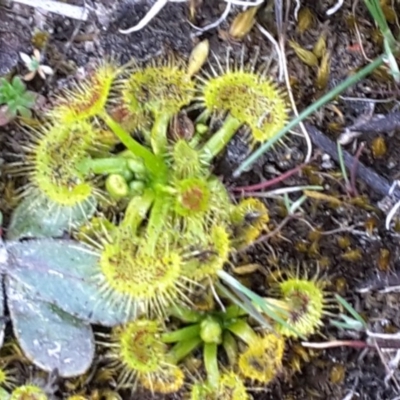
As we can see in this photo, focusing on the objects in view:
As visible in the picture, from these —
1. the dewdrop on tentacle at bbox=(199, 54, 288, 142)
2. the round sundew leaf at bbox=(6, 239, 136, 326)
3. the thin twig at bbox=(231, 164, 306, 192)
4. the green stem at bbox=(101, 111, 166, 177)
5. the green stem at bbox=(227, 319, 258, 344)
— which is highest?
the dewdrop on tentacle at bbox=(199, 54, 288, 142)

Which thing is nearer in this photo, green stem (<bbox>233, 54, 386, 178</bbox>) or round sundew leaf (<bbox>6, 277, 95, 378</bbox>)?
green stem (<bbox>233, 54, 386, 178</bbox>)

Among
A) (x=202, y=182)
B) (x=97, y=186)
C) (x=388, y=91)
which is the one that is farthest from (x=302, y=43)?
(x=97, y=186)

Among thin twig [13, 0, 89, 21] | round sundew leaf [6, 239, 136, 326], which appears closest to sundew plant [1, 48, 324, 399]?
round sundew leaf [6, 239, 136, 326]

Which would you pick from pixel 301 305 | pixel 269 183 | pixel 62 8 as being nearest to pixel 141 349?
pixel 301 305

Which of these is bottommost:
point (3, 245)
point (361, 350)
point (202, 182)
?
point (3, 245)

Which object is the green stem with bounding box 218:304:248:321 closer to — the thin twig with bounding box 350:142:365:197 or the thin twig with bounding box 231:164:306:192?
the thin twig with bounding box 231:164:306:192

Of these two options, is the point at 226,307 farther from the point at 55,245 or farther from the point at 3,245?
the point at 3,245
